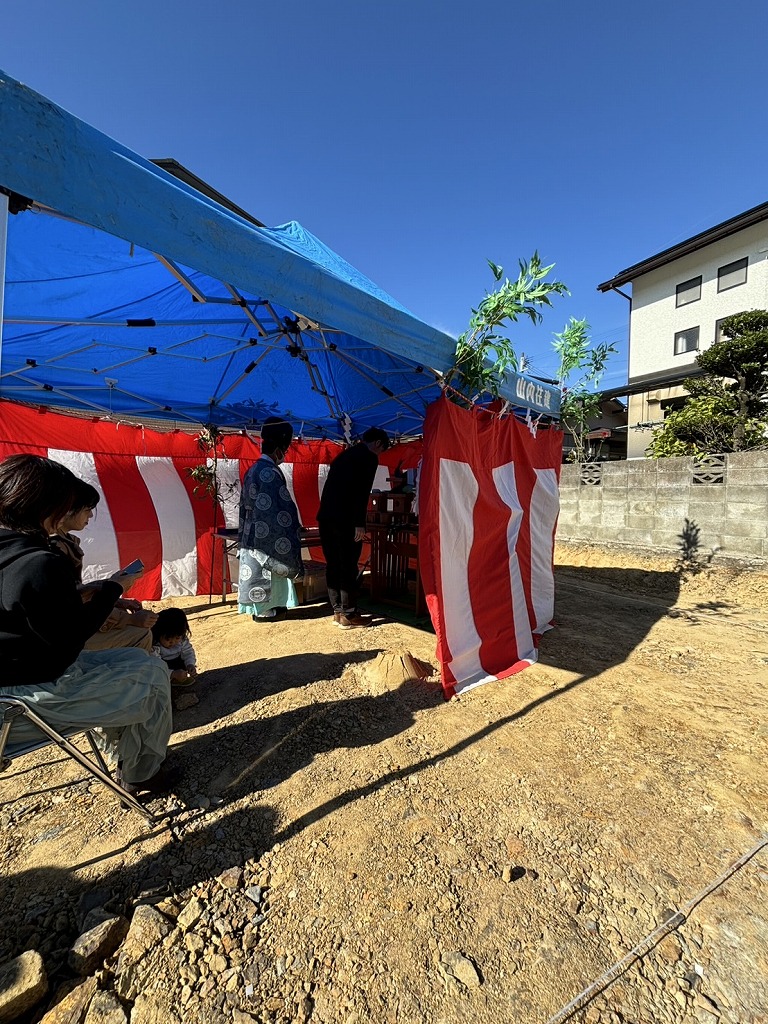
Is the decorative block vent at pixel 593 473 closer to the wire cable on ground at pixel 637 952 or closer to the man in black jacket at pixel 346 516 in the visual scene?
the man in black jacket at pixel 346 516

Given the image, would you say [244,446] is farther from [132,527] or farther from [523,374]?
[523,374]

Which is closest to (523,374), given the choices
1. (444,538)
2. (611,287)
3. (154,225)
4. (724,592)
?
(444,538)

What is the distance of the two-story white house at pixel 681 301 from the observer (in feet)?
39.8

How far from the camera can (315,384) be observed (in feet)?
15.3

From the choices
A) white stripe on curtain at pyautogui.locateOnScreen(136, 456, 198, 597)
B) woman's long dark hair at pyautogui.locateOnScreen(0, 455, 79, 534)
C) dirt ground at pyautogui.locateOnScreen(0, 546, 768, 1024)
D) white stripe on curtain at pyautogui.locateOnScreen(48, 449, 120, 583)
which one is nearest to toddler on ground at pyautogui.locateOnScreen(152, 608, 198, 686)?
dirt ground at pyautogui.locateOnScreen(0, 546, 768, 1024)

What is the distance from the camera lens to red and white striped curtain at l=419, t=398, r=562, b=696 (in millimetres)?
2703

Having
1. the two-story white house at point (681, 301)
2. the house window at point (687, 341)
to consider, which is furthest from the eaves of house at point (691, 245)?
the house window at point (687, 341)

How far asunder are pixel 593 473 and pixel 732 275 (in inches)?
415

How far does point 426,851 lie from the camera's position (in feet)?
5.06

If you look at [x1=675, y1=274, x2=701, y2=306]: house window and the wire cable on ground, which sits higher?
[x1=675, y1=274, x2=701, y2=306]: house window

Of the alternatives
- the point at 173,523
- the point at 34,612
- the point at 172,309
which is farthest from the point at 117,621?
the point at 173,523

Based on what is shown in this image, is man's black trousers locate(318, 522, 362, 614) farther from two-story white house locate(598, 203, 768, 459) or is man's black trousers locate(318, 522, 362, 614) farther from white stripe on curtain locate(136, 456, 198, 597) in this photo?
two-story white house locate(598, 203, 768, 459)

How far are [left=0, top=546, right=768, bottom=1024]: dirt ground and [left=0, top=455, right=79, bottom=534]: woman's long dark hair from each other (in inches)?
46.8

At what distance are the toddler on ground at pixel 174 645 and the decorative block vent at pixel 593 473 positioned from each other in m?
7.04
